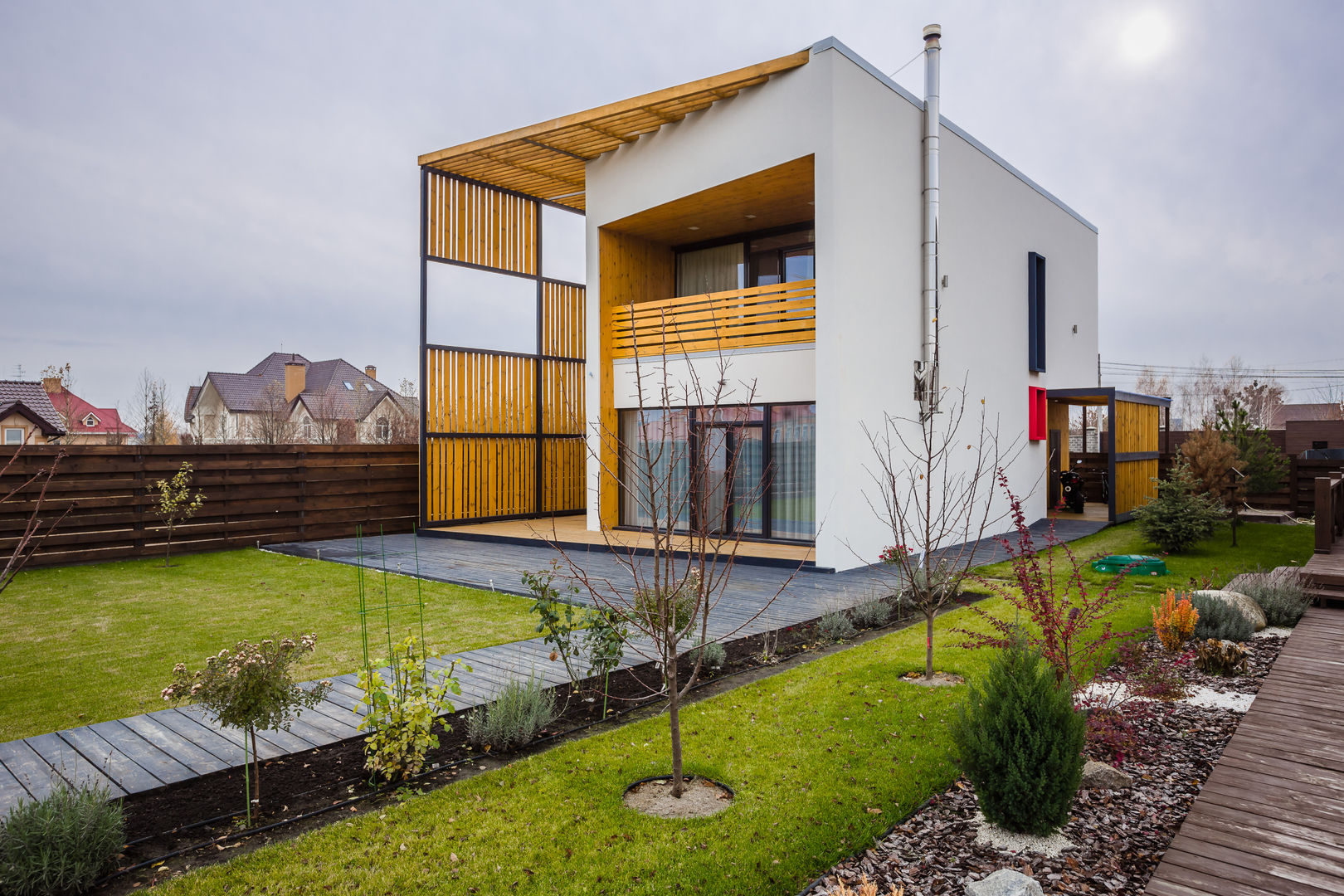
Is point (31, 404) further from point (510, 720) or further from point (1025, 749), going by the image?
point (1025, 749)

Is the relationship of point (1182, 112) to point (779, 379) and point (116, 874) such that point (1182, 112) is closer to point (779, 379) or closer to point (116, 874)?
point (779, 379)

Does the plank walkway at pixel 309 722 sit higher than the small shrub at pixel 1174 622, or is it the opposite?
the small shrub at pixel 1174 622

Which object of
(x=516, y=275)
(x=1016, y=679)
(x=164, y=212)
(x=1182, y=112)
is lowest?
(x=1016, y=679)

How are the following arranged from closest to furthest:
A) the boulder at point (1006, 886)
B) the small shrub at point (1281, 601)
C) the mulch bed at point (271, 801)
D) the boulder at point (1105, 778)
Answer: the boulder at point (1006, 886) → the mulch bed at point (271, 801) → the boulder at point (1105, 778) → the small shrub at point (1281, 601)

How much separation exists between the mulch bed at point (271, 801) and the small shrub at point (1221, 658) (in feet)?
14.0

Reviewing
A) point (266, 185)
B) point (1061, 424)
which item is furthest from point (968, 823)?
point (266, 185)

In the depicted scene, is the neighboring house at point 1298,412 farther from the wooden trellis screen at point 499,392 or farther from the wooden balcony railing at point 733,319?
the wooden balcony railing at point 733,319

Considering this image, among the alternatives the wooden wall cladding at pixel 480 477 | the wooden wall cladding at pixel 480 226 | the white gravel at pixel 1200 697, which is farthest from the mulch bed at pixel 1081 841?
the wooden wall cladding at pixel 480 226

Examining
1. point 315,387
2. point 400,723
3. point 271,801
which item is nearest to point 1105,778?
point 400,723

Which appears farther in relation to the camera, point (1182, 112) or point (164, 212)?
point (164, 212)

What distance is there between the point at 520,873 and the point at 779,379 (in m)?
8.85

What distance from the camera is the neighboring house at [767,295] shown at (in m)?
9.96

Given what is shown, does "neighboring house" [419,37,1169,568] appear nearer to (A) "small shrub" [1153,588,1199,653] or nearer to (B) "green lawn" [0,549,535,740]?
(A) "small shrub" [1153,588,1199,653]

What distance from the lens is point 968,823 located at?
3.29 metres
